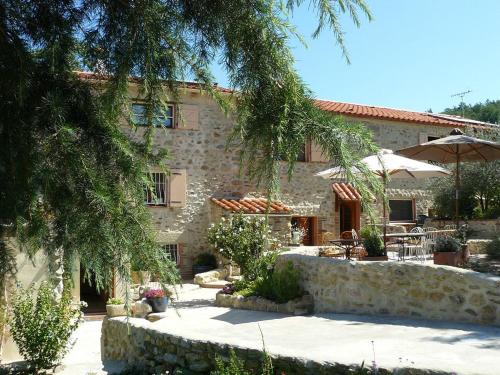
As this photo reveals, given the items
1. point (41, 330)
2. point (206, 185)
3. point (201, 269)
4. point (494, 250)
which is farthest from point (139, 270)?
point (206, 185)

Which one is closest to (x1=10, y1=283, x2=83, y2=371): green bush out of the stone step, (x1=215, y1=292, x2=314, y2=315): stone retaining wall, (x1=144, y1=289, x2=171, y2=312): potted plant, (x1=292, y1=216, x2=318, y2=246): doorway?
(x1=144, y1=289, x2=171, y2=312): potted plant

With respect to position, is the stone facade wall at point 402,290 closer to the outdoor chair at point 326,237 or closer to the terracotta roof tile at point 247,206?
the terracotta roof tile at point 247,206

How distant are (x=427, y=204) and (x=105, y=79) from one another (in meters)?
18.0

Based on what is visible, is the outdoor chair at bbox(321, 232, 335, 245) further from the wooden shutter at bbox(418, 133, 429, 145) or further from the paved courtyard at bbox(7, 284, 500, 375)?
the paved courtyard at bbox(7, 284, 500, 375)

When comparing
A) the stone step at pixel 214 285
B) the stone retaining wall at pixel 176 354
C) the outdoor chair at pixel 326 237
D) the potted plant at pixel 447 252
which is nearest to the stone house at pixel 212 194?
the outdoor chair at pixel 326 237

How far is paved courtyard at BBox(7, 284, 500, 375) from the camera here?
Result: 4426 millimetres

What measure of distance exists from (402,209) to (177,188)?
28.1 feet

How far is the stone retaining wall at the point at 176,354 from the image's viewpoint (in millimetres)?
4445

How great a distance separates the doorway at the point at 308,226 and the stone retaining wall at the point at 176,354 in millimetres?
10047

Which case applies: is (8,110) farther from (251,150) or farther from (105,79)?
(251,150)

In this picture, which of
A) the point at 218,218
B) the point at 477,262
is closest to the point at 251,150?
the point at 477,262

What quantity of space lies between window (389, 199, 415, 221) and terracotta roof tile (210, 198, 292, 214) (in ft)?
16.3

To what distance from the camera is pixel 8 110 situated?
2.86 m

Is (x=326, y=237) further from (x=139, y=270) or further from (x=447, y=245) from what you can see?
(x=139, y=270)
